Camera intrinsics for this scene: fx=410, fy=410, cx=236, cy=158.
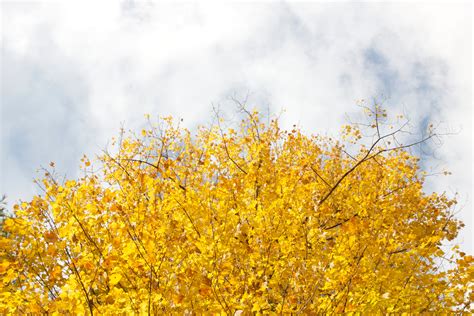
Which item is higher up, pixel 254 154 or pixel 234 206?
pixel 254 154

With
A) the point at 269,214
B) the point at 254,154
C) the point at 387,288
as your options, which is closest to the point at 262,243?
the point at 269,214

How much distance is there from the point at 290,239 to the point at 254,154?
517 centimetres

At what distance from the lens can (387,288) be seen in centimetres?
654

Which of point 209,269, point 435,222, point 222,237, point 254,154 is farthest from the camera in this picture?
point 435,222

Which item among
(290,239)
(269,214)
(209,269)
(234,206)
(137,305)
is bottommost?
(137,305)

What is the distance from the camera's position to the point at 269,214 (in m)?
6.68

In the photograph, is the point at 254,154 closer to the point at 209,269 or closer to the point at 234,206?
the point at 234,206

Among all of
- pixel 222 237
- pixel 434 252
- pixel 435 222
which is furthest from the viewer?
pixel 435 222

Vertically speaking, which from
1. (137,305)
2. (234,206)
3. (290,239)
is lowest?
(137,305)

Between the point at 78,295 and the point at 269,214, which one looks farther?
the point at 269,214

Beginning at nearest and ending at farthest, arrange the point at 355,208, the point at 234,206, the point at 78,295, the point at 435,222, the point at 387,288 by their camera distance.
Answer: the point at 78,295, the point at 387,288, the point at 234,206, the point at 355,208, the point at 435,222

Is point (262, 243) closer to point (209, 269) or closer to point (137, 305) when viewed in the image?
point (209, 269)

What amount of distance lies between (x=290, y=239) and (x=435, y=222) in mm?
12380

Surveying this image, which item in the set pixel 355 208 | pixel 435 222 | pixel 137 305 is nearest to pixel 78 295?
pixel 137 305
